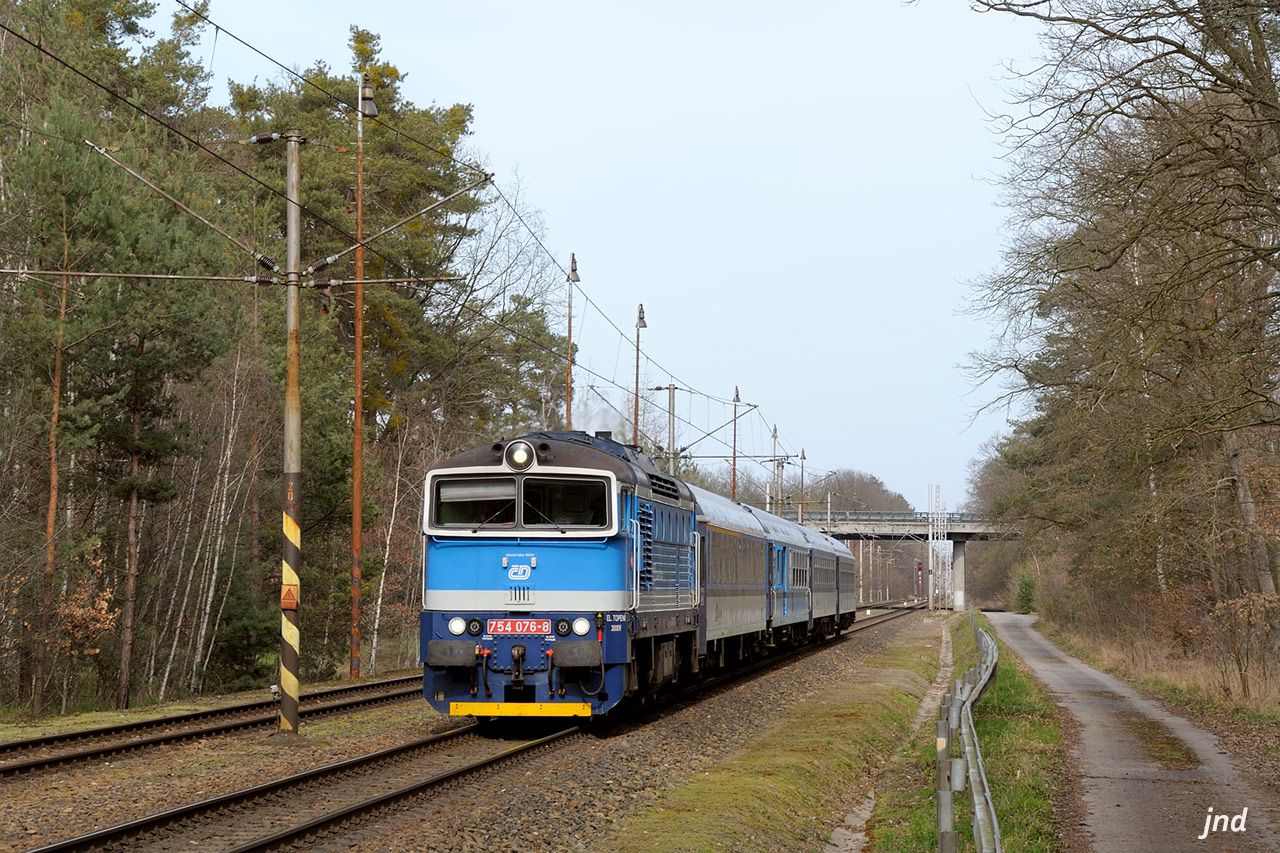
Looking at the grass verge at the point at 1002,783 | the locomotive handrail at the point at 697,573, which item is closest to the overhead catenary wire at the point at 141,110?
the locomotive handrail at the point at 697,573

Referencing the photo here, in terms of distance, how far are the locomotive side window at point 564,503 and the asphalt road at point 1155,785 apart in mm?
6190

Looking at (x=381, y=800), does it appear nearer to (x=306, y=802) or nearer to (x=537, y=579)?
(x=306, y=802)

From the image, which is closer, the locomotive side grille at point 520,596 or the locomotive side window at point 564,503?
the locomotive side grille at point 520,596

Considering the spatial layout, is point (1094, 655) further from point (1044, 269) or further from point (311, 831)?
point (311, 831)

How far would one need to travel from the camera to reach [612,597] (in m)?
15.8

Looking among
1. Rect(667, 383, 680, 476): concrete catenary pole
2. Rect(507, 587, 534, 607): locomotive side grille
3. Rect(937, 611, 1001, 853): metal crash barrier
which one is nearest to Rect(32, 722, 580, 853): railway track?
Rect(507, 587, 534, 607): locomotive side grille

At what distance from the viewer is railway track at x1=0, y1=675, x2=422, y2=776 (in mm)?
13656

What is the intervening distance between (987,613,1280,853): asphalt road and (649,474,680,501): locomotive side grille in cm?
622

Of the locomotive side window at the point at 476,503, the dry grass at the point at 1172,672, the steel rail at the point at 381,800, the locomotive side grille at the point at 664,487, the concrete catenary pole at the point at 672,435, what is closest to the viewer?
the steel rail at the point at 381,800

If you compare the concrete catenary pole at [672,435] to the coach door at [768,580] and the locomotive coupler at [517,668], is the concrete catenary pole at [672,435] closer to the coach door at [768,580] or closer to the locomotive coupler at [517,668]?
the coach door at [768,580]

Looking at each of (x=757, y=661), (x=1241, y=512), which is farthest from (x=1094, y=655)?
(x=1241, y=512)

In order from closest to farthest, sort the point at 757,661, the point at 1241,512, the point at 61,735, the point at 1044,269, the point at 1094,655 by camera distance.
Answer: the point at 61,735 → the point at 1044,269 → the point at 1241,512 → the point at 757,661 → the point at 1094,655

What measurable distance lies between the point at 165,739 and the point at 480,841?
685cm

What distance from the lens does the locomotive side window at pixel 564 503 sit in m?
16.1
